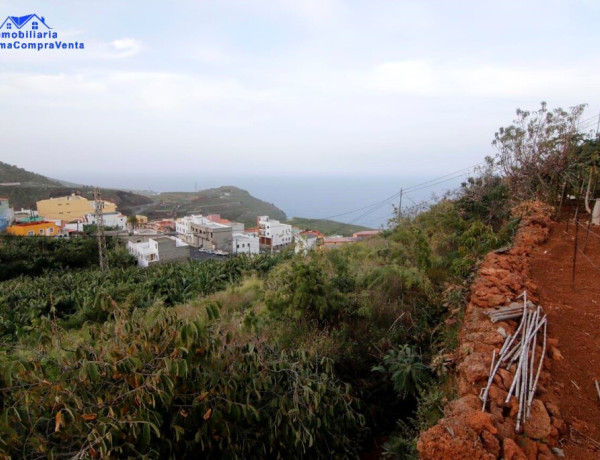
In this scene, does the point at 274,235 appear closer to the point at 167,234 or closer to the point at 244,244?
the point at 244,244

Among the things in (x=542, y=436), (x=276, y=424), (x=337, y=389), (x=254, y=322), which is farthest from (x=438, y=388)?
(x=254, y=322)

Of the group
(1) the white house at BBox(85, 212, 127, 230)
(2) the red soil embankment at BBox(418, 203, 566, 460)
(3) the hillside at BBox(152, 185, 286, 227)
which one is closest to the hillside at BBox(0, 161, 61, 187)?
(3) the hillside at BBox(152, 185, 286, 227)

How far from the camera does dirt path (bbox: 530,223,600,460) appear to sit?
1.97m

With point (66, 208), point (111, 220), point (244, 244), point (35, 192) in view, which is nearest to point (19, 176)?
point (35, 192)

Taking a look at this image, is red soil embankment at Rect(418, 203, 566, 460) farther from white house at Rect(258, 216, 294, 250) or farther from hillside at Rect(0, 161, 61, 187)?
hillside at Rect(0, 161, 61, 187)

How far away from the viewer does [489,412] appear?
202cm

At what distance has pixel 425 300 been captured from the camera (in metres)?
4.89

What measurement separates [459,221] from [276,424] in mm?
6466

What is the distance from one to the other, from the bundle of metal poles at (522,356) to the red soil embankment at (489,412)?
4 cm

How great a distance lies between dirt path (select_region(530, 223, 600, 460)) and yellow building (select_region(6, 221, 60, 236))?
3082cm

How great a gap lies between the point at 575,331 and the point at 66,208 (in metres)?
42.8

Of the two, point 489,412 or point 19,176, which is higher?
point 19,176

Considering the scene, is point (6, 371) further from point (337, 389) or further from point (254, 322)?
point (254, 322)

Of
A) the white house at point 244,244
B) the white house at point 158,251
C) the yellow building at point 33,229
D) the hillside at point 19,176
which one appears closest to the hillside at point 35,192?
the hillside at point 19,176
